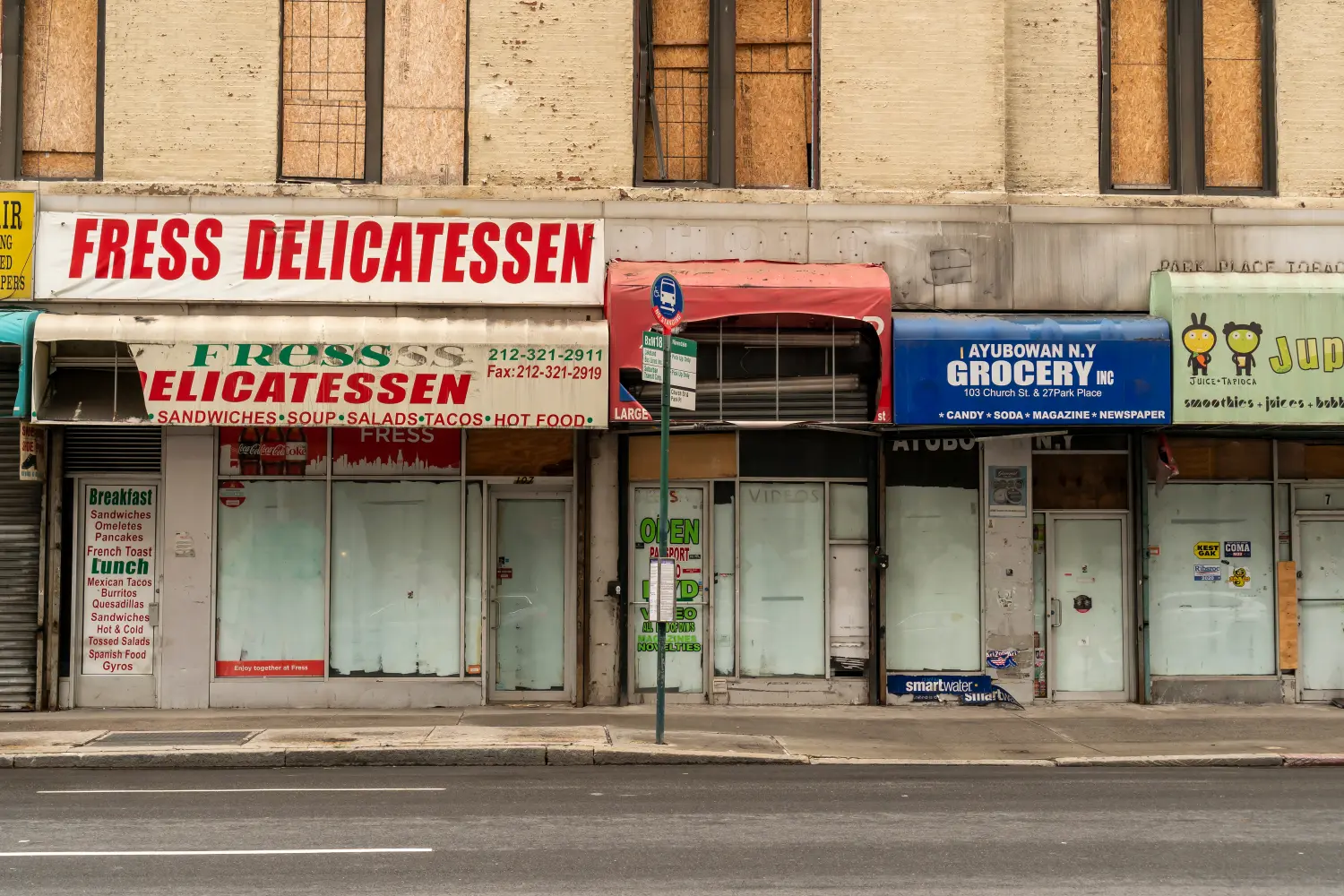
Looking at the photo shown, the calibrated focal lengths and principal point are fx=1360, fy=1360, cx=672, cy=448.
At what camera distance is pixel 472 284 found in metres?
14.9

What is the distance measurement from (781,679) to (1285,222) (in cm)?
778

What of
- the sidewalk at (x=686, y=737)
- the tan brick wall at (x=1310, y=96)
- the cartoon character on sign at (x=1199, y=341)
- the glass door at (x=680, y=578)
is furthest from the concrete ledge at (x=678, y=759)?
the tan brick wall at (x=1310, y=96)

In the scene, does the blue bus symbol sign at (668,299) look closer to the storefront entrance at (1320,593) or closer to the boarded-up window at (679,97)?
the boarded-up window at (679,97)

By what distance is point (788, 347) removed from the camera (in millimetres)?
14758

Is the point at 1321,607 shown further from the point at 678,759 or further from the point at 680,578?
the point at 678,759

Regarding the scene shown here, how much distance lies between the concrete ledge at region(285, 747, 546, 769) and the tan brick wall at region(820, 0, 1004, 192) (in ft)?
23.9

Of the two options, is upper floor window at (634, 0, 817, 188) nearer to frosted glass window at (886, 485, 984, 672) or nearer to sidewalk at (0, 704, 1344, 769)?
frosted glass window at (886, 485, 984, 672)

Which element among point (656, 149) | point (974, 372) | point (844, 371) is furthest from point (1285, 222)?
point (656, 149)

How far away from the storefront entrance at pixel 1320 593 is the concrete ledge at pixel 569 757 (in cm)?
885

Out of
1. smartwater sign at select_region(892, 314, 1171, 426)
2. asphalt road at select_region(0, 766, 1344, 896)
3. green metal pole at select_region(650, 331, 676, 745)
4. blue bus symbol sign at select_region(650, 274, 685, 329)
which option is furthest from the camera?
smartwater sign at select_region(892, 314, 1171, 426)

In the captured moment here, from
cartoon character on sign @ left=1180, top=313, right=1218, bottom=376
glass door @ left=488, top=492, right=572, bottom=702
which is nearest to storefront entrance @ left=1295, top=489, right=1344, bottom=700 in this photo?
cartoon character on sign @ left=1180, top=313, right=1218, bottom=376

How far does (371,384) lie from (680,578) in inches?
161

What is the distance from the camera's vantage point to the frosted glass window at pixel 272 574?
49.6ft

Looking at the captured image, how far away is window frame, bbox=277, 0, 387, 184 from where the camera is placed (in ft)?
50.0
